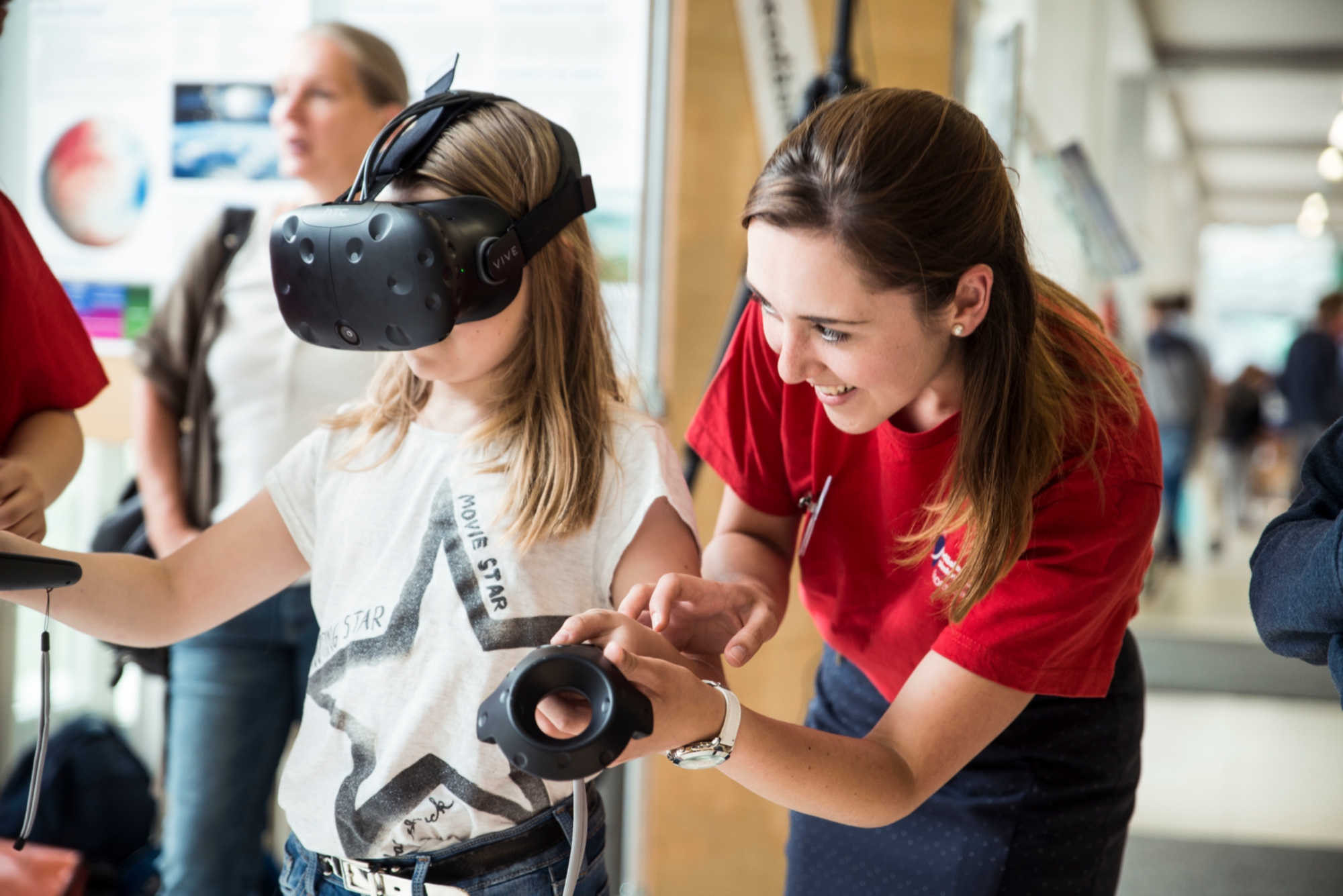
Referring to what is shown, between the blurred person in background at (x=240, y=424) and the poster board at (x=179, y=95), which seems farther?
the poster board at (x=179, y=95)

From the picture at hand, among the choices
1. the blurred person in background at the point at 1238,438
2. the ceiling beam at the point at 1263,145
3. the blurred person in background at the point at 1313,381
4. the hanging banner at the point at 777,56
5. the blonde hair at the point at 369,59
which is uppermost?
the ceiling beam at the point at 1263,145

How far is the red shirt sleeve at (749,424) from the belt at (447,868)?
1.48 feet

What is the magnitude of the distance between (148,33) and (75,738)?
146 cm

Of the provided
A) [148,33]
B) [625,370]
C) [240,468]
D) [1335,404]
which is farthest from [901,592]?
[1335,404]

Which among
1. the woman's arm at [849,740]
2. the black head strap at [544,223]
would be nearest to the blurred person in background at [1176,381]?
the woman's arm at [849,740]

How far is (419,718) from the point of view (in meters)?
0.96

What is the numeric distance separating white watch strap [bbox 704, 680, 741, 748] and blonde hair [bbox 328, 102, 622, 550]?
238 millimetres

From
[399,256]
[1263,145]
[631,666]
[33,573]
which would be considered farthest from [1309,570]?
[1263,145]

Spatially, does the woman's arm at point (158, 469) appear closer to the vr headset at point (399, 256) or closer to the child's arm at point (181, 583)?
the child's arm at point (181, 583)

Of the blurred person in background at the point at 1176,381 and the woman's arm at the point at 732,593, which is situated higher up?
the woman's arm at the point at 732,593

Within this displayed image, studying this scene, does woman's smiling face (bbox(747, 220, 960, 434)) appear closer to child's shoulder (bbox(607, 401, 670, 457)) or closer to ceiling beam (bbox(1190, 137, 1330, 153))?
child's shoulder (bbox(607, 401, 670, 457))

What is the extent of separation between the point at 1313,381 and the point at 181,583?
7760 millimetres

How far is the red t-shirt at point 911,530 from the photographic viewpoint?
99 centimetres

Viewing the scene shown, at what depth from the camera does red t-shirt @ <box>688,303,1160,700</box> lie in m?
0.99
